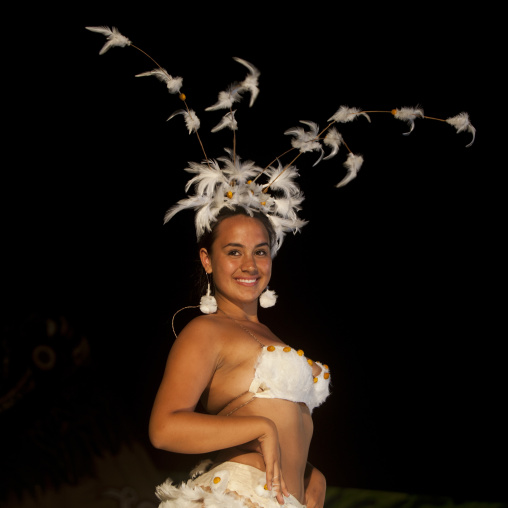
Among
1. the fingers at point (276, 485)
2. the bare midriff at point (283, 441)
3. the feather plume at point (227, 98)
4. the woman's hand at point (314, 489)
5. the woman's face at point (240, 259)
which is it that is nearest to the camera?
the fingers at point (276, 485)

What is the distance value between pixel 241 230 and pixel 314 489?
2.66 ft

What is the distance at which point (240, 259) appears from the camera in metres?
2.12

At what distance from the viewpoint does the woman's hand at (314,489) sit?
202cm

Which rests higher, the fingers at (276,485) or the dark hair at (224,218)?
the dark hair at (224,218)

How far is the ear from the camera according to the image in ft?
7.22

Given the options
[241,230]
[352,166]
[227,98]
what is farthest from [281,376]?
[227,98]

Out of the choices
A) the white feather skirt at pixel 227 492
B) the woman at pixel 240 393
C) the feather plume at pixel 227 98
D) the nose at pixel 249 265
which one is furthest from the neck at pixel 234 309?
the feather plume at pixel 227 98

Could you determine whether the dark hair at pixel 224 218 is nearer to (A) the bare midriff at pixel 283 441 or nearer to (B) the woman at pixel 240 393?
(B) the woman at pixel 240 393

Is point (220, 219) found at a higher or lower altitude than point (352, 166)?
lower

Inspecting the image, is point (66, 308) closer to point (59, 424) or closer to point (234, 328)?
point (59, 424)

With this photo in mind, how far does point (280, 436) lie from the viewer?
1.88m

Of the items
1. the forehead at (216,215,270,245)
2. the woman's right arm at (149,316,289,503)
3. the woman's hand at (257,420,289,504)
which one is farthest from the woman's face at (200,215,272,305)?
the woman's hand at (257,420,289,504)

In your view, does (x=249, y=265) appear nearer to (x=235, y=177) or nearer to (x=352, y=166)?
(x=235, y=177)

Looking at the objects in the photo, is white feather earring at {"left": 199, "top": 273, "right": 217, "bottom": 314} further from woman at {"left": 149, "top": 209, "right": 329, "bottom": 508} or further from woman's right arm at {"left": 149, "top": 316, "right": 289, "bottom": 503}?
woman's right arm at {"left": 149, "top": 316, "right": 289, "bottom": 503}
